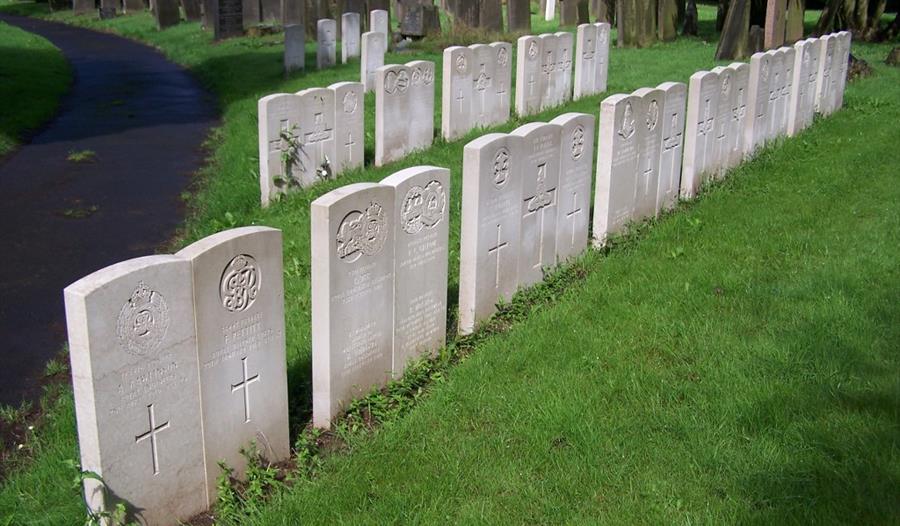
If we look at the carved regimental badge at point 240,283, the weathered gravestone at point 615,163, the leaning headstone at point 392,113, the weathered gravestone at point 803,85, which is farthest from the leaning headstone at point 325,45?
the carved regimental badge at point 240,283

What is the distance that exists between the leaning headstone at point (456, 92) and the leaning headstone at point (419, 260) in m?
6.38

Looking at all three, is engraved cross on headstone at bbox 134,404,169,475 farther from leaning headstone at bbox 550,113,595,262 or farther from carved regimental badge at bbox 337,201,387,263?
leaning headstone at bbox 550,113,595,262

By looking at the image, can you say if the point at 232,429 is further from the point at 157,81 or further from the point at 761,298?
the point at 157,81

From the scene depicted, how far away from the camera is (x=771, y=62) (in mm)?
10516

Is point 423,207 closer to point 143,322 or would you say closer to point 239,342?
point 239,342

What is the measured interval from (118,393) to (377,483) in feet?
3.93

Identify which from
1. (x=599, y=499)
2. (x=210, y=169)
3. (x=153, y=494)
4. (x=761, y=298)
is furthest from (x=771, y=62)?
(x=153, y=494)

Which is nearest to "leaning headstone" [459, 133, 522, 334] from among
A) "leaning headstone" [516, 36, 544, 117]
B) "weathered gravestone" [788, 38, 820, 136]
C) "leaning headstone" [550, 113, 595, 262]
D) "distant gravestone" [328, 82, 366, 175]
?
"leaning headstone" [550, 113, 595, 262]

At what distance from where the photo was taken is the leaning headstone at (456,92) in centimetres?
1192

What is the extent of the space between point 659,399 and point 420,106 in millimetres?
7189

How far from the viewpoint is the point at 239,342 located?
443cm

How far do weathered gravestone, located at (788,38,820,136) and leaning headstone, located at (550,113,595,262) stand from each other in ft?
17.4

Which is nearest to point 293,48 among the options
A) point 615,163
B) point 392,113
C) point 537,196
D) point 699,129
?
point 392,113

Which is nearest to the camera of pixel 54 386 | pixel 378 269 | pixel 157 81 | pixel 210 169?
pixel 378 269
